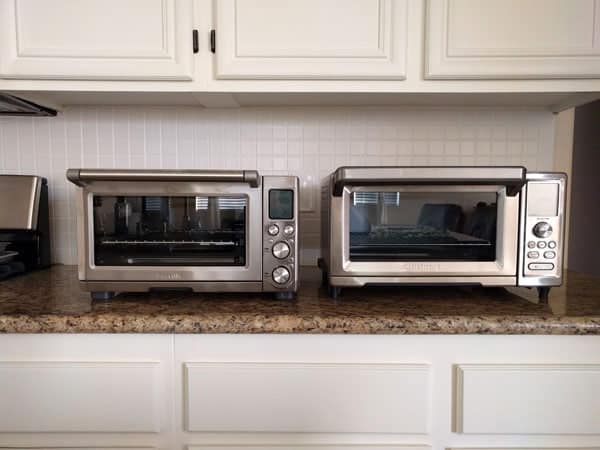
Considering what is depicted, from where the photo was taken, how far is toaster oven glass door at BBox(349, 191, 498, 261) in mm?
867

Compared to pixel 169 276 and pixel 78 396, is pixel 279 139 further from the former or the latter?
pixel 78 396

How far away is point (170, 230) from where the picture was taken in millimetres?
877

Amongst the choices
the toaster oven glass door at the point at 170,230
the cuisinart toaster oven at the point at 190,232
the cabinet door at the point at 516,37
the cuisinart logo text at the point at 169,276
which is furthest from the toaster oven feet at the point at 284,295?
the cabinet door at the point at 516,37

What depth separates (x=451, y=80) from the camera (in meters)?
0.95

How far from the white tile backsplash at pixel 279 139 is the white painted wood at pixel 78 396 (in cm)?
69

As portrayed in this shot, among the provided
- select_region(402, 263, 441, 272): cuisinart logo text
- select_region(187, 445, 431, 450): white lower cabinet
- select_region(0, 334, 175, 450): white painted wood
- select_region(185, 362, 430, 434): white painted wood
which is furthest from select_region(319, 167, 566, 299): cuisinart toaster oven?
select_region(0, 334, 175, 450): white painted wood

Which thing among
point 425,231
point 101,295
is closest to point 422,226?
point 425,231

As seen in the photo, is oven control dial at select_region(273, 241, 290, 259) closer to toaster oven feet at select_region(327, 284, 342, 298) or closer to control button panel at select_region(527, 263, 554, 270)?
toaster oven feet at select_region(327, 284, 342, 298)

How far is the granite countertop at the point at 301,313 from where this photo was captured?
2.45 feet

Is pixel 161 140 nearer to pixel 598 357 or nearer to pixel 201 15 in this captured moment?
pixel 201 15

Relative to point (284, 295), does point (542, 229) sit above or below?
above

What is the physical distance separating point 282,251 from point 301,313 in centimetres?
15

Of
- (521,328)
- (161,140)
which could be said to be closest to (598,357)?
(521,328)

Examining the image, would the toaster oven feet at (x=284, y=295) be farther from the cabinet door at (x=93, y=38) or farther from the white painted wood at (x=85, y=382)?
the cabinet door at (x=93, y=38)
